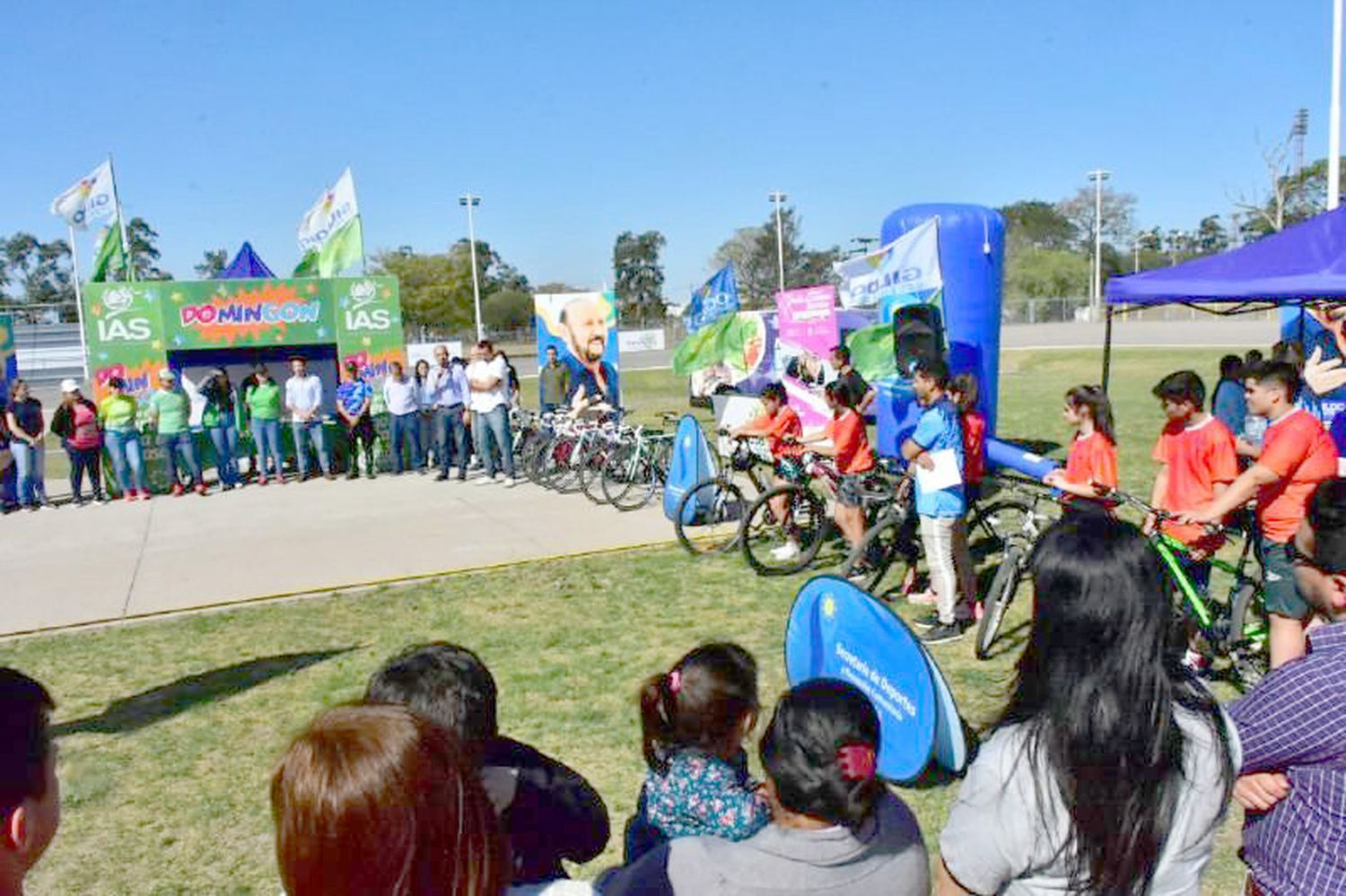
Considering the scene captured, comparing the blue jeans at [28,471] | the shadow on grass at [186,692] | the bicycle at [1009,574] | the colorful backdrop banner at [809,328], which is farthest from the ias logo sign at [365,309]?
the bicycle at [1009,574]

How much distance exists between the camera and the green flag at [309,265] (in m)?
17.0

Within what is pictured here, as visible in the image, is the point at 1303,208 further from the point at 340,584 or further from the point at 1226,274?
the point at 340,584

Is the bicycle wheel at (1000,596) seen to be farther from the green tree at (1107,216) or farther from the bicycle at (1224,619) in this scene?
the green tree at (1107,216)

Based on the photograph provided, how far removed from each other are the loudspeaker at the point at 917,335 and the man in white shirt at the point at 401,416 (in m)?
7.20

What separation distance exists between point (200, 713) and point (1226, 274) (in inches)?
293

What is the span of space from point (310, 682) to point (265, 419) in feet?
26.9

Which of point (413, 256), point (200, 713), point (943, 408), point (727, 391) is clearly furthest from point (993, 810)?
point (413, 256)

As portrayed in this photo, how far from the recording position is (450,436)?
1312cm

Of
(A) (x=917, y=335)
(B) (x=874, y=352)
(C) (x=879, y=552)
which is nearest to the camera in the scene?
(C) (x=879, y=552)

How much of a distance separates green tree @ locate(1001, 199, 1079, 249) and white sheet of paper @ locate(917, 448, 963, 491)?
3462 inches

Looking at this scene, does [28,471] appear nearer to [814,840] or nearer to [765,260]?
[814,840]

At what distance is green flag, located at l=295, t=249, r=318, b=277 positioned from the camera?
1703 centimetres

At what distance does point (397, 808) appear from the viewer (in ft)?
4.15

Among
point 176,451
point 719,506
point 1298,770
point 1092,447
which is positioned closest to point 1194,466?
→ point 1092,447
